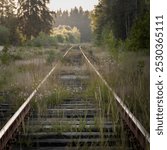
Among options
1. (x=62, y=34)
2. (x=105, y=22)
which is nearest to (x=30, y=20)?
(x=105, y=22)

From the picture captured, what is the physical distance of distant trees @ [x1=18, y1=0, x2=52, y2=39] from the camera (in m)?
20.4

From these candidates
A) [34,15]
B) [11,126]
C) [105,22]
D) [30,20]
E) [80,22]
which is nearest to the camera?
[11,126]

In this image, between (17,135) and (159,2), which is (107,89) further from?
(159,2)

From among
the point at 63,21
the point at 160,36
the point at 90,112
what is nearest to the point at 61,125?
the point at 90,112

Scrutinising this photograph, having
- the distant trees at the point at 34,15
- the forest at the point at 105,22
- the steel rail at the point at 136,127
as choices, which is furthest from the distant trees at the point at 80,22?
the steel rail at the point at 136,127

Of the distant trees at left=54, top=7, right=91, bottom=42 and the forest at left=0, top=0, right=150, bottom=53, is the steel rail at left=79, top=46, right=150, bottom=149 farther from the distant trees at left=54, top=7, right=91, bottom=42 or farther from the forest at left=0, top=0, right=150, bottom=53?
the distant trees at left=54, top=7, right=91, bottom=42

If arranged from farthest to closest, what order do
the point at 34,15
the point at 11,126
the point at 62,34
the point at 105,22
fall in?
the point at 62,34 < the point at 105,22 < the point at 34,15 < the point at 11,126

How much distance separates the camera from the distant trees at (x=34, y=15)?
20375 mm

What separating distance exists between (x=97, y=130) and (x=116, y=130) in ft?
0.78

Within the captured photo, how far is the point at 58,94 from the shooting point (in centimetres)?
766

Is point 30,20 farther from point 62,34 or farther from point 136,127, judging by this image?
point 62,34

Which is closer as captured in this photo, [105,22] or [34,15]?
[34,15]

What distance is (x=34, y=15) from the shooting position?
23.9 meters

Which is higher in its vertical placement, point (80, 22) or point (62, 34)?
point (80, 22)
